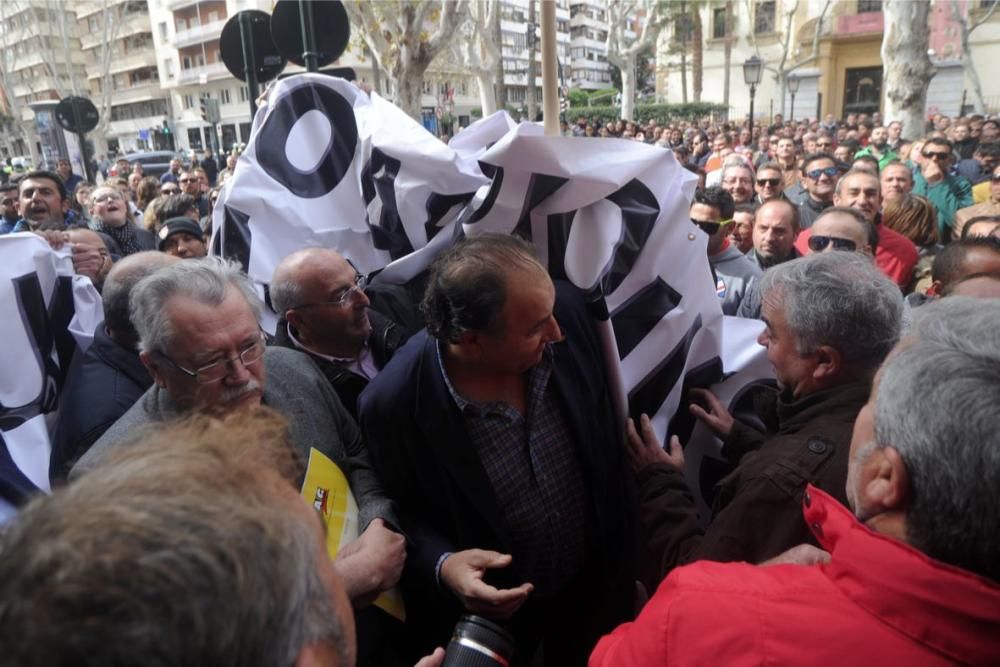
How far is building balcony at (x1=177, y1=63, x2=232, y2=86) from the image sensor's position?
47438 mm

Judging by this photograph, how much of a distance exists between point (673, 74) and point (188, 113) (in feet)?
115

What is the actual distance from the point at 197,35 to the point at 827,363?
5461cm

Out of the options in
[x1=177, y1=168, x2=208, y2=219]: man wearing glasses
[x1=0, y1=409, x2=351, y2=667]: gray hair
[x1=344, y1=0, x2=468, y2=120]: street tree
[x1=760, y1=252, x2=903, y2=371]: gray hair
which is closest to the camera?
[x1=0, y1=409, x2=351, y2=667]: gray hair

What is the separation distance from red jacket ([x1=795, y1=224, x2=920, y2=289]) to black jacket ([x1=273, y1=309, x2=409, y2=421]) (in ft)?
7.91

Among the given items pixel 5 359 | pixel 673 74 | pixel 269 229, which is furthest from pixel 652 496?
pixel 673 74

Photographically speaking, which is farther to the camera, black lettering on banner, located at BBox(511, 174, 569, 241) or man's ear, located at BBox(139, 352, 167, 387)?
black lettering on banner, located at BBox(511, 174, 569, 241)

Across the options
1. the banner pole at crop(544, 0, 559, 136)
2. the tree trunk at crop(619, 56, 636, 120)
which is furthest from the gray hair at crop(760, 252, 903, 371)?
the tree trunk at crop(619, 56, 636, 120)

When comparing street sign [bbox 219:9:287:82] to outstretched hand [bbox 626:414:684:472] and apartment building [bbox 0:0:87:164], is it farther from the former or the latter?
apartment building [bbox 0:0:87:164]

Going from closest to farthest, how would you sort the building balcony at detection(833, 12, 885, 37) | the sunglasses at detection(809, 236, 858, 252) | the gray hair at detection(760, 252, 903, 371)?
the gray hair at detection(760, 252, 903, 371)
the sunglasses at detection(809, 236, 858, 252)
the building balcony at detection(833, 12, 885, 37)

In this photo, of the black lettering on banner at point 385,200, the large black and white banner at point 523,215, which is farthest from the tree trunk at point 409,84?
the black lettering on banner at point 385,200

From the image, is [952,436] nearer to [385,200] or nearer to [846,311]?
[846,311]

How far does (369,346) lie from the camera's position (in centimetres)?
244

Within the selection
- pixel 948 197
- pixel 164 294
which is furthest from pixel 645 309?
pixel 948 197

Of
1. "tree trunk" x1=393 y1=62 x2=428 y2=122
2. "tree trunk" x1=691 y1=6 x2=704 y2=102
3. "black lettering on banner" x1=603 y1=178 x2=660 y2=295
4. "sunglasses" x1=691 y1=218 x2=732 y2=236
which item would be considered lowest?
"sunglasses" x1=691 y1=218 x2=732 y2=236
